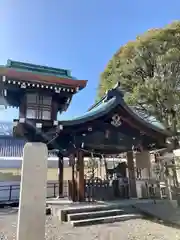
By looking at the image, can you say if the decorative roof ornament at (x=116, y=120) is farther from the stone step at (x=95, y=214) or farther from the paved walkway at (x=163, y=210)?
the stone step at (x=95, y=214)

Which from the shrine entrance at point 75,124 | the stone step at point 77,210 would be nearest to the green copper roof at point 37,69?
the shrine entrance at point 75,124

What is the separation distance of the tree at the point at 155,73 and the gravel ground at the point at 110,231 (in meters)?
7.75

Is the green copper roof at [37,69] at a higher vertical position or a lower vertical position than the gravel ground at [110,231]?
higher

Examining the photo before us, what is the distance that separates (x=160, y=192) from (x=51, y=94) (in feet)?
26.2

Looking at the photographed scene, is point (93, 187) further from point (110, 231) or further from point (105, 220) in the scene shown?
point (110, 231)

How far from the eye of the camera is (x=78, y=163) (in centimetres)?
1010

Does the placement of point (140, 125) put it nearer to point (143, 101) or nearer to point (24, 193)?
point (143, 101)

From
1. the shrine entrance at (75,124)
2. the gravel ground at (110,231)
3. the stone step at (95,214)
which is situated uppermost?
the shrine entrance at (75,124)

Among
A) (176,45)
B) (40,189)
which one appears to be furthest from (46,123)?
(176,45)

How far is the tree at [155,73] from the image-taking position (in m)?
13.1

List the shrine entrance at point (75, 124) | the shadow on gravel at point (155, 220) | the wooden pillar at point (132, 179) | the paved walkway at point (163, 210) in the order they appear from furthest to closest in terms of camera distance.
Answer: the wooden pillar at point (132, 179) < the paved walkway at point (163, 210) < the shrine entrance at point (75, 124) < the shadow on gravel at point (155, 220)

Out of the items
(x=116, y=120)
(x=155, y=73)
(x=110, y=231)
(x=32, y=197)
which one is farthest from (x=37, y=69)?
(x=155, y=73)

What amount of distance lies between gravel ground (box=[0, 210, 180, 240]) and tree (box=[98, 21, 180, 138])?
7749 millimetres

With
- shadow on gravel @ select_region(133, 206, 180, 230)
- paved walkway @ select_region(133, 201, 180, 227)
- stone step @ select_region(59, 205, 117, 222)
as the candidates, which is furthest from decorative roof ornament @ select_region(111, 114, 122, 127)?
shadow on gravel @ select_region(133, 206, 180, 230)
